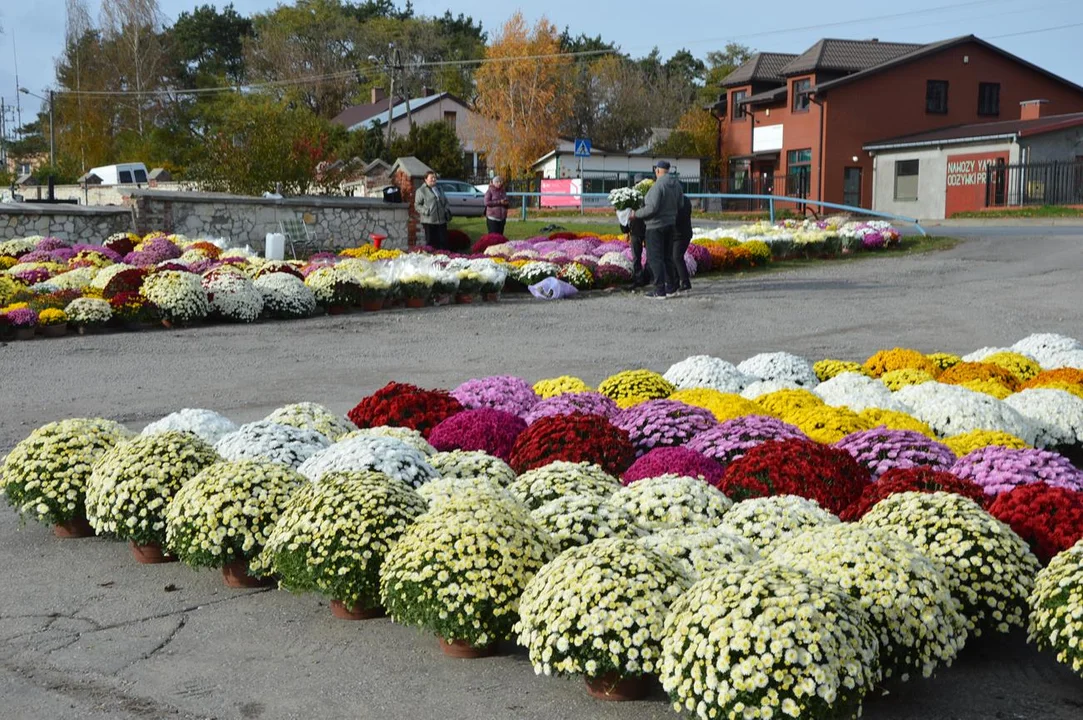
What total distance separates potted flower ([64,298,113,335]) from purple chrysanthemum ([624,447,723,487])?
963 centimetres

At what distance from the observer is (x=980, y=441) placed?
630cm

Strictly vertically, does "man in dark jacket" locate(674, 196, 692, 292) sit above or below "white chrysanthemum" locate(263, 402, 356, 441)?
above

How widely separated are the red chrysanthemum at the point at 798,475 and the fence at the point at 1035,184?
34766 millimetres

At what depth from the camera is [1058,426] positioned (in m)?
7.05

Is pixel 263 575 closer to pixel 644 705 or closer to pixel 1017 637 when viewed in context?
pixel 644 705

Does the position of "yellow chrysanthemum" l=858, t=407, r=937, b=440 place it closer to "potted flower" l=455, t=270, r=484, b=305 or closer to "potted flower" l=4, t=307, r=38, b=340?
"potted flower" l=4, t=307, r=38, b=340

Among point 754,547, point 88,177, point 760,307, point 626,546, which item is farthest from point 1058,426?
point 88,177

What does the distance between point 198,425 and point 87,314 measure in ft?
25.6

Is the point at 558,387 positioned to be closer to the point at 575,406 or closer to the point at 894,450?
the point at 575,406

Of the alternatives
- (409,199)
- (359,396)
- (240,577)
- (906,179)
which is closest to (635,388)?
(359,396)

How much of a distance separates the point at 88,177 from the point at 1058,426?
51.4 m

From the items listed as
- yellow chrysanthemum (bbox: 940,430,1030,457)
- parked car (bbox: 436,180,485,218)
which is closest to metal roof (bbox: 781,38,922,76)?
parked car (bbox: 436,180,485,218)

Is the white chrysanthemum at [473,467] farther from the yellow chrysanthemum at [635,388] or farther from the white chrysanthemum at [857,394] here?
the white chrysanthemum at [857,394]

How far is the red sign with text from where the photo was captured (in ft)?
133
